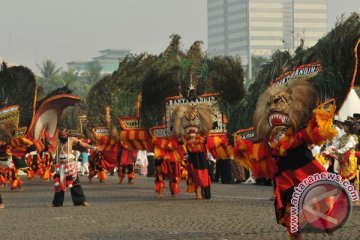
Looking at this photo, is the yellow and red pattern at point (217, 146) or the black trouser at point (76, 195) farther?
the yellow and red pattern at point (217, 146)

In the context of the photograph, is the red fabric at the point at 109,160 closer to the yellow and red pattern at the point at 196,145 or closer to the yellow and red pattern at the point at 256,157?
the yellow and red pattern at the point at 196,145

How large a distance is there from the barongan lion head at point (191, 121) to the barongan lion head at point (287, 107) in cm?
751

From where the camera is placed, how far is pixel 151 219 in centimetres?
1407

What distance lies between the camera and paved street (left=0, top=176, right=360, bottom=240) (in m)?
11.9

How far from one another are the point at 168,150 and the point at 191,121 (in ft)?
3.78

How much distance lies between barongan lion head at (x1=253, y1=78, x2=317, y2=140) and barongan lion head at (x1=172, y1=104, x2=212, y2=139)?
751 centimetres

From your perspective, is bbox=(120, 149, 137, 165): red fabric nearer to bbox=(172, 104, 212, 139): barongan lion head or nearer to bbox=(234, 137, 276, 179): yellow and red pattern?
bbox=(172, 104, 212, 139): barongan lion head

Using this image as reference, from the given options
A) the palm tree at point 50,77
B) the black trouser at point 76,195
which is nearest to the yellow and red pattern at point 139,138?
the black trouser at point 76,195

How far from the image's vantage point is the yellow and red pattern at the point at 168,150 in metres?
18.9

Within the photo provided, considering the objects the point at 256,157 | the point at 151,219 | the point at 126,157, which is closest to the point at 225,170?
the point at 126,157

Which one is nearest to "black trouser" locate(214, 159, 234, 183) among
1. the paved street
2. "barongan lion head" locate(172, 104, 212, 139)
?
the paved street

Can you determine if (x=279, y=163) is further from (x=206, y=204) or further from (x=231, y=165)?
(x=231, y=165)

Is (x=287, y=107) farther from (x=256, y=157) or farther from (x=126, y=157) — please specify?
(x=126, y=157)

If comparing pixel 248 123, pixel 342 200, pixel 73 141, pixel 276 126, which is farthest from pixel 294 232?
pixel 248 123
